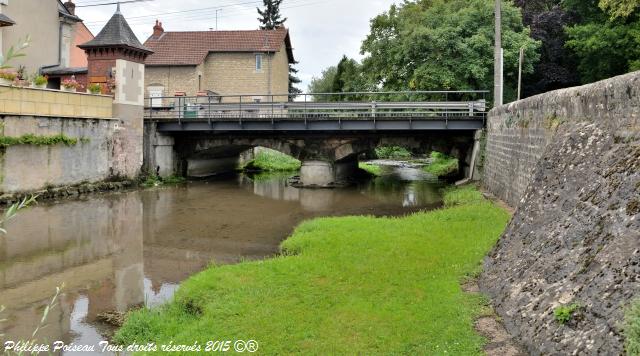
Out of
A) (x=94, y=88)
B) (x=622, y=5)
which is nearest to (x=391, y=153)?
(x=622, y=5)

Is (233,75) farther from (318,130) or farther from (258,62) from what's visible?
(318,130)

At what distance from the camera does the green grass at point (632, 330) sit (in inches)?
143

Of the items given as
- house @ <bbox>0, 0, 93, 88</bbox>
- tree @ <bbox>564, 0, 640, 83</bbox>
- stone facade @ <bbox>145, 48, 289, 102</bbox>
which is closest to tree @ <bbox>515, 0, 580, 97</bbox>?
tree @ <bbox>564, 0, 640, 83</bbox>

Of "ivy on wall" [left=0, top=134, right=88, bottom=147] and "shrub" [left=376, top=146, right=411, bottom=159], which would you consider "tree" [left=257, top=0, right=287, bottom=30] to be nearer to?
"shrub" [left=376, top=146, right=411, bottom=159]

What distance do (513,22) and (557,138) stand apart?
23047 millimetres

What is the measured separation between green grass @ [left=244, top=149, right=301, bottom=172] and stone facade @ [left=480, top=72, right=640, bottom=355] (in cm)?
2835

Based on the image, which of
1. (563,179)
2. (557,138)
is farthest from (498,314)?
(557,138)

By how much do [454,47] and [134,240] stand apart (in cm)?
2012

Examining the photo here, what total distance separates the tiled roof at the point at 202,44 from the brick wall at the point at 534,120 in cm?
2348

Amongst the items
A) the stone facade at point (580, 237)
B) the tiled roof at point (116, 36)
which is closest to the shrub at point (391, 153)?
the tiled roof at point (116, 36)

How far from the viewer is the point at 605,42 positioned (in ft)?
85.1

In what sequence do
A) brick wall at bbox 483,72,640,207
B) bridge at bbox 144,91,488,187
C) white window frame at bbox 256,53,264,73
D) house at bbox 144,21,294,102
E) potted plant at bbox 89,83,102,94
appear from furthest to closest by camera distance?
white window frame at bbox 256,53,264,73 → house at bbox 144,21,294,102 → bridge at bbox 144,91,488,187 → potted plant at bbox 89,83,102,94 → brick wall at bbox 483,72,640,207

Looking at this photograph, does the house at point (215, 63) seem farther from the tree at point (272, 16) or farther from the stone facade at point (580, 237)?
the stone facade at point (580, 237)

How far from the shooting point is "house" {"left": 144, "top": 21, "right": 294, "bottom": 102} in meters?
38.3
